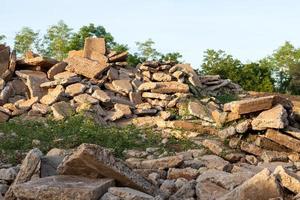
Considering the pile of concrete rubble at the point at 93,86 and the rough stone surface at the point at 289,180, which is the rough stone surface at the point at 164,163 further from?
the pile of concrete rubble at the point at 93,86

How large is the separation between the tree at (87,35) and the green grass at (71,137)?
50.7ft

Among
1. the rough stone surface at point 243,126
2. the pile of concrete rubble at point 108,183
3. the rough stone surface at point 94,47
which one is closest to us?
the pile of concrete rubble at point 108,183

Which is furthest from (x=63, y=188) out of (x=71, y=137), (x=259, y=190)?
(x=71, y=137)

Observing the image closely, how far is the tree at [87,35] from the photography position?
89.1ft

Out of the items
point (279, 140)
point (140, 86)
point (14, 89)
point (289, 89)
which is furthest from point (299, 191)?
point (289, 89)

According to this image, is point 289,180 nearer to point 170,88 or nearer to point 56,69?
point 170,88

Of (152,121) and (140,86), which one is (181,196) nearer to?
(152,121)

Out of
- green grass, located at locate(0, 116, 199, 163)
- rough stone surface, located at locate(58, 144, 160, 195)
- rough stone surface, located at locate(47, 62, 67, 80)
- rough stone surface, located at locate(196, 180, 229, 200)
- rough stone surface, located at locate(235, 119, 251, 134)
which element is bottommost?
green grass, located at locate(0, 116, 199, 163)

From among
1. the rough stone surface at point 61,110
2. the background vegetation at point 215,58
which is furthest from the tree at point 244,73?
the rough stone surface at point 61,110

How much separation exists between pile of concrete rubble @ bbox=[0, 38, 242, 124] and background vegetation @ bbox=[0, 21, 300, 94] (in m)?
5.01

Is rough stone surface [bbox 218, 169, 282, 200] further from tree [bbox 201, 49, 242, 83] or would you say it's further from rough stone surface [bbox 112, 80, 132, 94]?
tree [bbox 201, 49, 242, 83]

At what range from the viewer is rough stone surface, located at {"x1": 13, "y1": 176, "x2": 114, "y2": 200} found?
5.66 meters

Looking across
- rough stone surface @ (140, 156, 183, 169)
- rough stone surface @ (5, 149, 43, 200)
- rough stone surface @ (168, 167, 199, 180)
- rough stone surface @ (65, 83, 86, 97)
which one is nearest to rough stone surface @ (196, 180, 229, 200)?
rough stone surface @ (168, 167, 199, 180)

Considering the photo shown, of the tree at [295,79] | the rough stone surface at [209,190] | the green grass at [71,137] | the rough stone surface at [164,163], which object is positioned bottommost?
the tree at [295,79]
